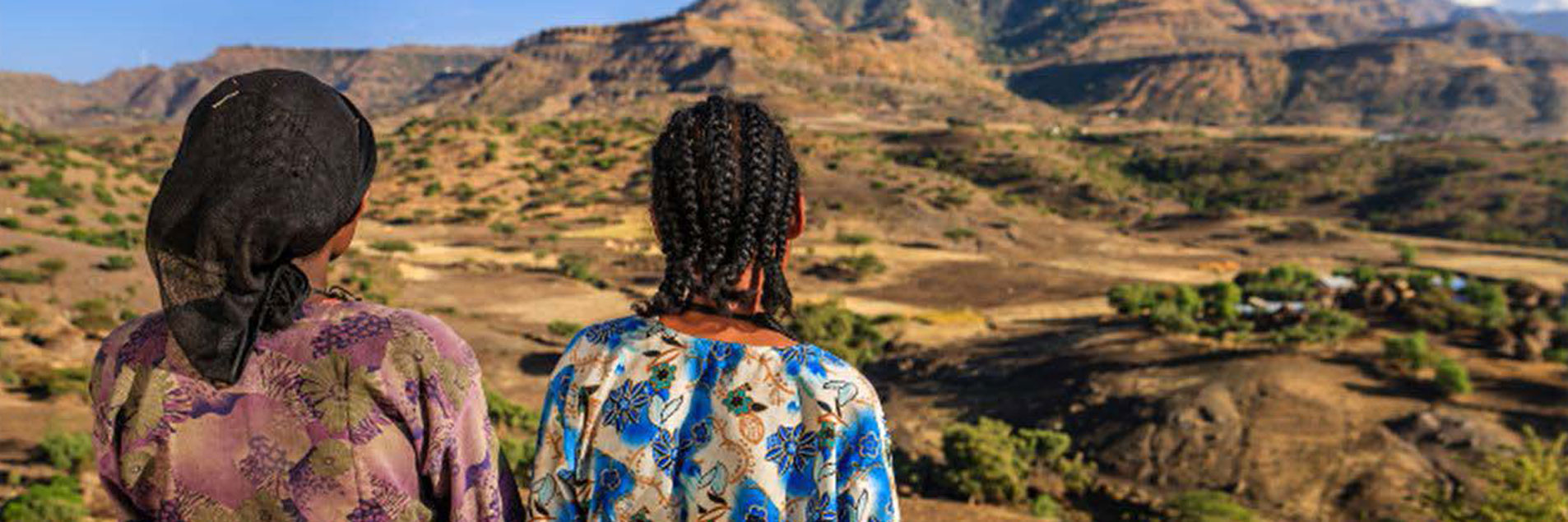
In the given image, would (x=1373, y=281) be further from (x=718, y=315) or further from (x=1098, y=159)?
(x=1098, y=159)

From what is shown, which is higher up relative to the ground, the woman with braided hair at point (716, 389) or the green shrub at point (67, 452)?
the woman with braided hair at point (716, 389)

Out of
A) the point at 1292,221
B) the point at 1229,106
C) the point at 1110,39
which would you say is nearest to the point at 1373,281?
the point at 1292,221

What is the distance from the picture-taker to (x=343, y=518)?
1707 millimetres

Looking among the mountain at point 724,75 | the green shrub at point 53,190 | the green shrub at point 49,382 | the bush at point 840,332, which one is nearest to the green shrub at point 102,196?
the green shrub at point 53,190

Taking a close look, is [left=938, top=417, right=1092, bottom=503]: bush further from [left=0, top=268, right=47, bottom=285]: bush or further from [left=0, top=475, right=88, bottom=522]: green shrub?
[left=0, top=268, right=47, bottom=285]: bush

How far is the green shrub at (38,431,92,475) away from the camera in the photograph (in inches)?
312

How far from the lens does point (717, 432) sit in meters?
1.81

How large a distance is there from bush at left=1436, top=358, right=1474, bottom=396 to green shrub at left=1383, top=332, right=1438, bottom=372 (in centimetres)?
69

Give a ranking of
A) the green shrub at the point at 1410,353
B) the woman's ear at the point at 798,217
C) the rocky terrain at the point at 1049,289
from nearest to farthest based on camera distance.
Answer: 1. the woman's ear at the point at 798,217
2. the rocky terrain at the point at 1049,289
3. the green shrub at the point at 1410,353

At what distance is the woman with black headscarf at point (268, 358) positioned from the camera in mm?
1587

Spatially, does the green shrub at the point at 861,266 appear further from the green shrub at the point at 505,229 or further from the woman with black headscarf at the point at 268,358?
the woman with black headscarf at the point at 268,358

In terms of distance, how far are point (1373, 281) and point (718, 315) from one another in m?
32.7

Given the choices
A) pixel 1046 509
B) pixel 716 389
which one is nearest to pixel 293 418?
pixel 716 389

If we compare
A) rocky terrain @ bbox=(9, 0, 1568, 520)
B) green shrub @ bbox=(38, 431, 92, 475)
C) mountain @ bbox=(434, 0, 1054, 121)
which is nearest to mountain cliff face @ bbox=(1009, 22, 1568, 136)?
rocky terrain @ bbox=(9, 0, 1568, 520)
